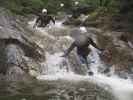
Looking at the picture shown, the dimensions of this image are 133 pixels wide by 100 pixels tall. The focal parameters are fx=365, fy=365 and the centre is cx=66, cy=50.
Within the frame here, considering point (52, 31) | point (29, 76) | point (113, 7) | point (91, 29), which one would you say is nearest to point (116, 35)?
point (91, 29)

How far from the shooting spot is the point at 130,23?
2267 centimetres

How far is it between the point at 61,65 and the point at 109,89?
169 inches

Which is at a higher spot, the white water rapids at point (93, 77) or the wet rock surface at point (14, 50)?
the wet rock surface at point (14, 50)

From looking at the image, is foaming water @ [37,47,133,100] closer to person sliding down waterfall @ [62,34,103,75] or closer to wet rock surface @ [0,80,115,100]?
wet rock surface @ [0,80,115,100]

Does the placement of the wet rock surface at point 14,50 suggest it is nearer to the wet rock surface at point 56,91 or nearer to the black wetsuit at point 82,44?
the wet rock surface at point 56,91

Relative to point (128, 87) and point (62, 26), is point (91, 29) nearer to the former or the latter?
point (62, 26)

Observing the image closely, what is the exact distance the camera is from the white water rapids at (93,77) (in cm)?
1310

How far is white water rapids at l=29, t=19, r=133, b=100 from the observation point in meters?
13.1

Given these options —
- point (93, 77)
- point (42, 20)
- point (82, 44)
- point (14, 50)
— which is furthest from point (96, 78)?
point (42, 20)

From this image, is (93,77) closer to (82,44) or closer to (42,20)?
(82,44)

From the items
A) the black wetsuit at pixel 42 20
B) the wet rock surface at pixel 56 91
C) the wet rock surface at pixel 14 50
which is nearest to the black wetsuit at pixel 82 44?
the wet rock surface at pixel 56 91

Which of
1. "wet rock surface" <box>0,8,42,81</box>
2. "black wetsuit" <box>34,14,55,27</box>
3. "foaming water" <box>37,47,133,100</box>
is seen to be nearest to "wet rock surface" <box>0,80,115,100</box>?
"foaming water" <box>37,47,133,100</box>

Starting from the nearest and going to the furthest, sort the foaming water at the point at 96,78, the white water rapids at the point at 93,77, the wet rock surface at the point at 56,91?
the wet rock surface at the point at 56,91 < the foaming water at the point at 96,78 < the white water rapids at the point at 93,77

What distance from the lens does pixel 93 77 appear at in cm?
1554
